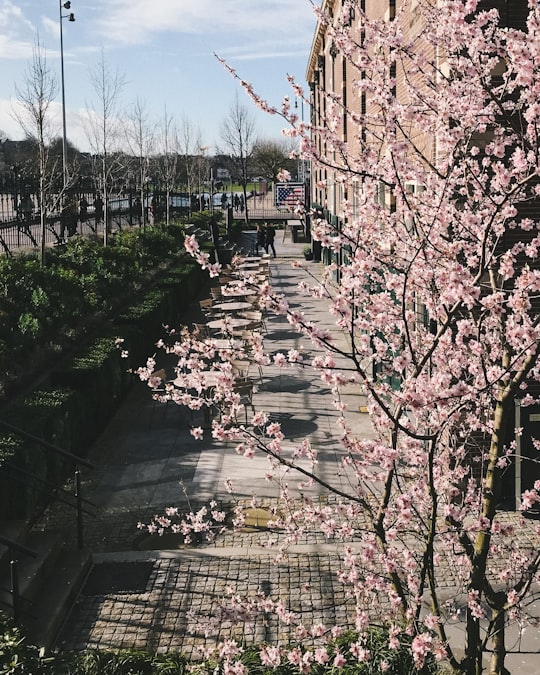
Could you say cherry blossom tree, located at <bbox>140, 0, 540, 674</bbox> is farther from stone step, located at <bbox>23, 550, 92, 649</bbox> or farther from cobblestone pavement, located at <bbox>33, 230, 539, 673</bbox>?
stone step, located at <bbox>23, 550, 92, 649</bbox>

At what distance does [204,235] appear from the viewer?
40.9 m

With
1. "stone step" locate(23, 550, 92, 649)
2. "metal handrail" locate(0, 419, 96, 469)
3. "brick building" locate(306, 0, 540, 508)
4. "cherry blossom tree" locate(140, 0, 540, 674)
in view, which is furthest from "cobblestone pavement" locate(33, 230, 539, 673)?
"brick building" locate(306, 0, 540, 508)

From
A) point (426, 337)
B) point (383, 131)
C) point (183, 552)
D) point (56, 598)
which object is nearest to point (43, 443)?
point (56, 598)

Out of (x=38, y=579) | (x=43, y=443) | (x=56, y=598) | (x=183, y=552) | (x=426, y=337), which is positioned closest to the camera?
(x=426, y=337)

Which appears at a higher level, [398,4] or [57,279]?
[398,4]

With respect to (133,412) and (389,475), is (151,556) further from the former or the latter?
(133,412)

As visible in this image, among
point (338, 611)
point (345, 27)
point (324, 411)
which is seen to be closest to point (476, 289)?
point (345, 27)

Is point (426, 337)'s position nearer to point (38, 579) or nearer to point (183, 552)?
point (183, 552)

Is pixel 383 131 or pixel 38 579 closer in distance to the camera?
pixel 383 131

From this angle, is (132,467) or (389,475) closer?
(389,475)

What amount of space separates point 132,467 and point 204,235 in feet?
101

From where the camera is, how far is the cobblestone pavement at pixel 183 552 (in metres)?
7.01

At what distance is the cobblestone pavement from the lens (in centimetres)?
701

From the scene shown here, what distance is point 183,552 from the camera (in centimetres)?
859
